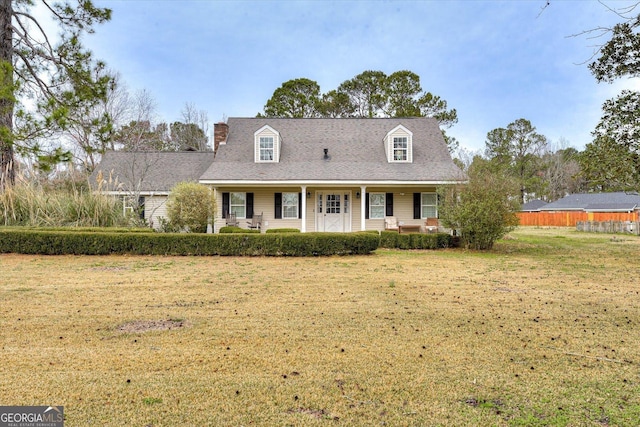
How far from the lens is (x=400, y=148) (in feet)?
58.1

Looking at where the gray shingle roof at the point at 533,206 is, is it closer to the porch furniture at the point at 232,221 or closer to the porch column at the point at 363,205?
the porch column at the point at 363,205

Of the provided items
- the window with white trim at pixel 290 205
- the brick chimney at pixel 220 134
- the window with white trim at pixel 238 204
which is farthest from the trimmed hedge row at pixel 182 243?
the brick chimney at pixel 220 134

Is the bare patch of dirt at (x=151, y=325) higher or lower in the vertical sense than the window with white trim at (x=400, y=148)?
lower

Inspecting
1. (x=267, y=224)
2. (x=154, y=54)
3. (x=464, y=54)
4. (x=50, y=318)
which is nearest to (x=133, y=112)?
(x=154, y=54)

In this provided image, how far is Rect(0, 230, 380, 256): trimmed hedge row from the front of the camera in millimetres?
10727

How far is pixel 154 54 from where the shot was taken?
2069 cm

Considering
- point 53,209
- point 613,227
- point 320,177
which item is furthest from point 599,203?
point 53,209

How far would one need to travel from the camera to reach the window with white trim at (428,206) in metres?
17.2

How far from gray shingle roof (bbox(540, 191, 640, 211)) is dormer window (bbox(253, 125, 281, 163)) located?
3657cm

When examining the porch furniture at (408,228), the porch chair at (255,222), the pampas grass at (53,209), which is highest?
the pampas grass at (53,209)

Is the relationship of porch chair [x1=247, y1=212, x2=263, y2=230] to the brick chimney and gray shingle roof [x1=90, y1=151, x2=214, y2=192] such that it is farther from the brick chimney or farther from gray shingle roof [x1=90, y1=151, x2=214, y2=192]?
gray shingle roof [x1=90, y1=151, x2=214, y2=192]

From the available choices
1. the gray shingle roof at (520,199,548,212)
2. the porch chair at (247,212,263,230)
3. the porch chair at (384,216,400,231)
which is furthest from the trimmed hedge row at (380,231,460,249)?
the gray shingle roof at (520,199,548,212)

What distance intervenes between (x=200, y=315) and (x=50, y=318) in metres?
1.77

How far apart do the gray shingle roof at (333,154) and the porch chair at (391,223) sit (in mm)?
2000
